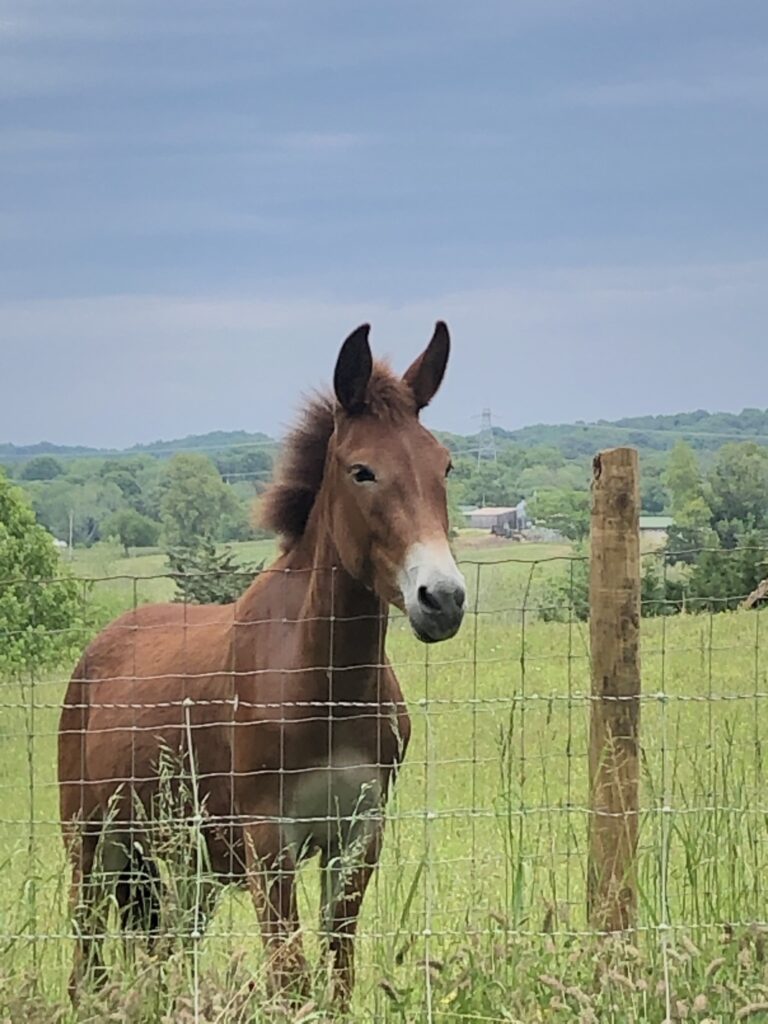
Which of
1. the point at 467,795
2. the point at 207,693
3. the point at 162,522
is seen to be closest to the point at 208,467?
the point at 162,522

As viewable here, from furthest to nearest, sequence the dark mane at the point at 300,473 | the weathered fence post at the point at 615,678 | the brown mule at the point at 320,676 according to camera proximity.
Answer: the dark mane at the point at 300,473 → the weathered fence post at the point at 615,678 → the brown mule at the point at 320,676

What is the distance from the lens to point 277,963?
4312 mm

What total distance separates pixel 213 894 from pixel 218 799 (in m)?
0.31

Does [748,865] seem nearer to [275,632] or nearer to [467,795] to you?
[275,632]

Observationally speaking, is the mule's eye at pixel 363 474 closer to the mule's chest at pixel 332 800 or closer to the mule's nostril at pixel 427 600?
the mule's nostril at pixel 427 600

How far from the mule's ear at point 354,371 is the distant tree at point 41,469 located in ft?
188

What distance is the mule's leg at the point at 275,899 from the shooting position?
423 centimetres

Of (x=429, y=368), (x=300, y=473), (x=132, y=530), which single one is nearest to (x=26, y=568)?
(x=132, y=530)

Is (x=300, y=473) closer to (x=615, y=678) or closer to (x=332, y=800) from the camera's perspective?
(x=332, y=800)

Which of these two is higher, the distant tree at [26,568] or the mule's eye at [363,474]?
the mule's eye at [363,474]

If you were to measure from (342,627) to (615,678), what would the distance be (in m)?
0.92

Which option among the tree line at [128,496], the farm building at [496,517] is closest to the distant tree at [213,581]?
the farm building at [496,517]

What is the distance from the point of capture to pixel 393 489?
14.7 feet

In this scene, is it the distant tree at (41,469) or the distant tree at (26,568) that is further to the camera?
the distant tree at (41,469)
